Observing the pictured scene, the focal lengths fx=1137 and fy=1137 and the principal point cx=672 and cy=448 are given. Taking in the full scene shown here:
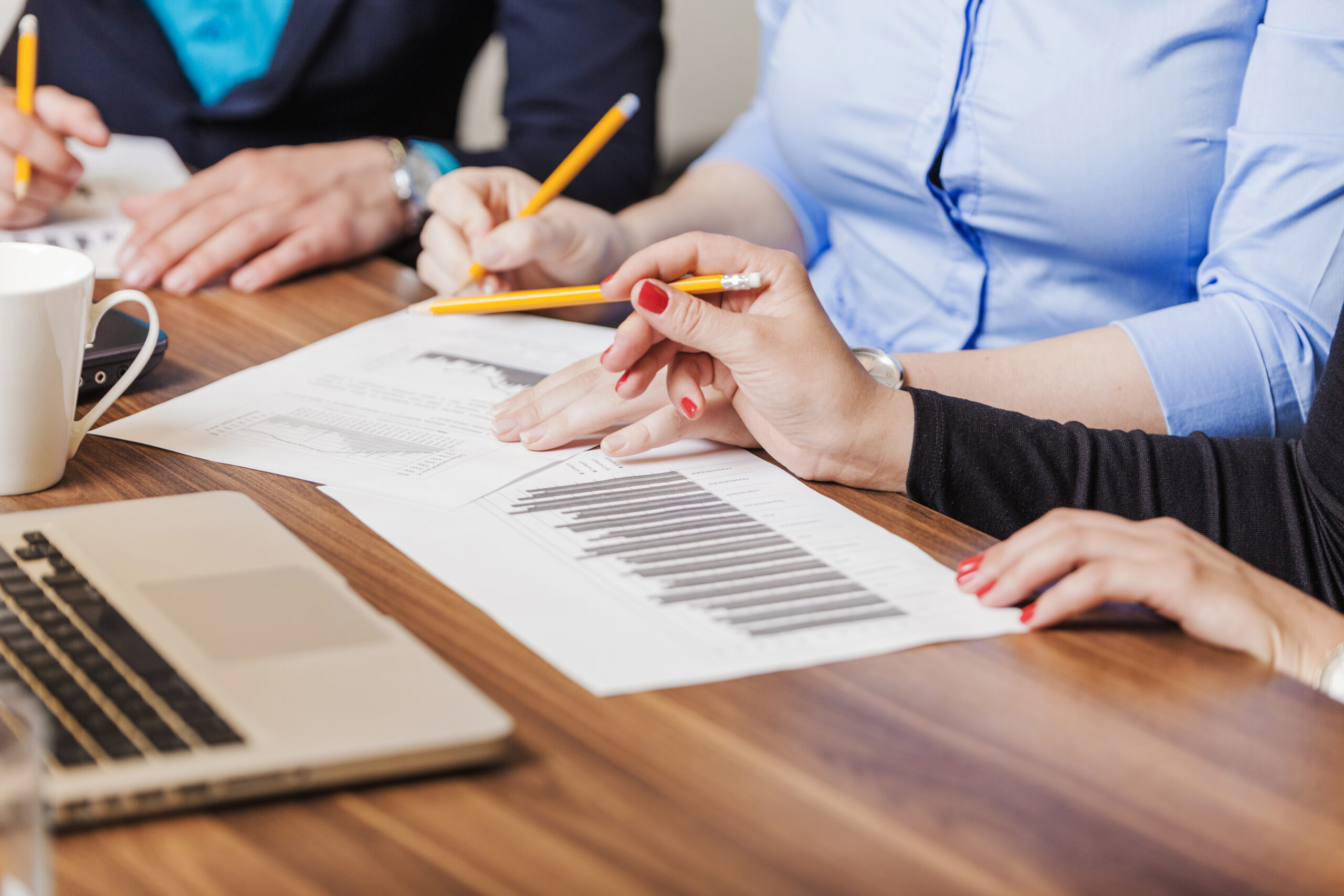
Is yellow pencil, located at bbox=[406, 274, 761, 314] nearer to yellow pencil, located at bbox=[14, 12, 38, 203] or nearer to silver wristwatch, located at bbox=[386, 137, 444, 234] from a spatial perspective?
silver wristwatch, located at bbox=[386, 137, 444, 234]

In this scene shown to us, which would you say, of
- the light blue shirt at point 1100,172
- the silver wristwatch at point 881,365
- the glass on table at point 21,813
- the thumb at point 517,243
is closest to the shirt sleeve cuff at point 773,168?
the light blue shirt at point 1100,172

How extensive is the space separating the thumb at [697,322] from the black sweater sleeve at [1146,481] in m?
0.12

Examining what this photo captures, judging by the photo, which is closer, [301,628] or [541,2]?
[301,628]

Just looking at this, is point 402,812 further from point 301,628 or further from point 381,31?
point 381,31

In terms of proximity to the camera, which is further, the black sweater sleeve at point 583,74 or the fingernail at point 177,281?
the black sweater sleeve at point 583,74

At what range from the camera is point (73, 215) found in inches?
43.1

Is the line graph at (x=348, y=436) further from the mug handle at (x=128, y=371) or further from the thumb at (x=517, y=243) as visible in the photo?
the thumb at (x=517, y=243)

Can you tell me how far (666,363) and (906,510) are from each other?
18 centimetres

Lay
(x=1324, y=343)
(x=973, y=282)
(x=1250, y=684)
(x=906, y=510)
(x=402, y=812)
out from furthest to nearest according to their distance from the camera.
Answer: (x=973, y=282) < (x=1324, y=343) < (x=906, y=510) < (x=1250, y=684) < (x=402, y=812)

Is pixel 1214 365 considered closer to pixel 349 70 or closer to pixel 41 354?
pixel 41 354

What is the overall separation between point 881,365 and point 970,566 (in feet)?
0.84

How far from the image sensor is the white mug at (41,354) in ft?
1.89

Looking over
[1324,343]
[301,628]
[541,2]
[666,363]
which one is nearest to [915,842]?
[301,628]

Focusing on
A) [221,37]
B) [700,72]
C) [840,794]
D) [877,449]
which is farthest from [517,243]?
[700,72]
